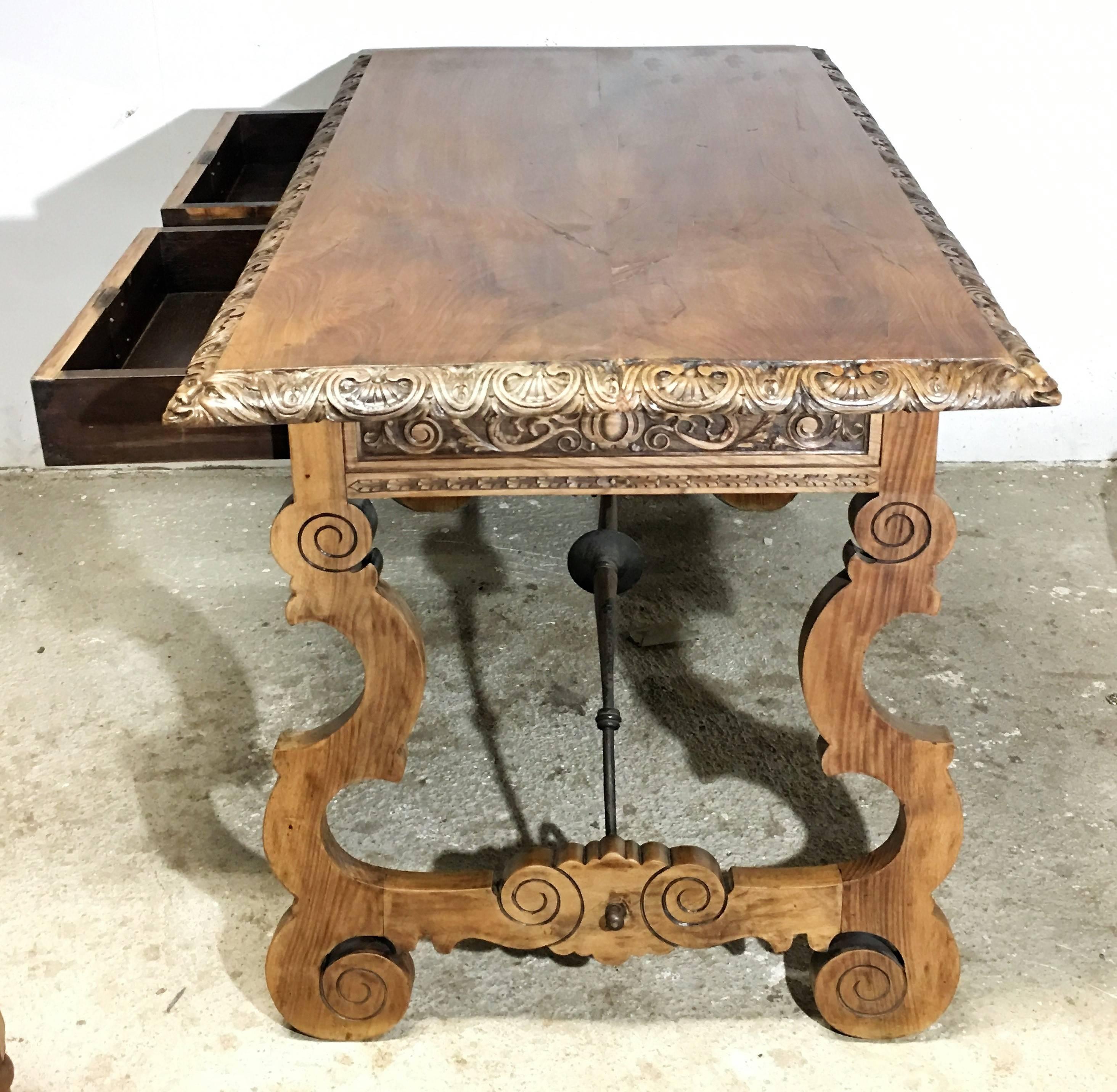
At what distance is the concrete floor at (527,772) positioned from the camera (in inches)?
55.9

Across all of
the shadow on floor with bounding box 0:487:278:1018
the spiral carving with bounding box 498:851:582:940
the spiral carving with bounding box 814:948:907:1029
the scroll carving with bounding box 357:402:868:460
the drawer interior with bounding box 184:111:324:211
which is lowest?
the shadow on floor with bounding box 0:487:278:1018

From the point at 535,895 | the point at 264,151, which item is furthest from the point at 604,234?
the point at 264,151

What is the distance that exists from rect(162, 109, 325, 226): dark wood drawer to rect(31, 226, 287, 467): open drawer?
0.36ft

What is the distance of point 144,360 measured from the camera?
1510 millimetres

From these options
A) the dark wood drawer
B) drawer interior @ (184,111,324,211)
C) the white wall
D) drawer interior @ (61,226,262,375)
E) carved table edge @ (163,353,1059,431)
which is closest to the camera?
carved table edge @ (163,353,1059,431)

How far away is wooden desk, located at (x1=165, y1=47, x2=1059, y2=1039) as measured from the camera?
108 cm

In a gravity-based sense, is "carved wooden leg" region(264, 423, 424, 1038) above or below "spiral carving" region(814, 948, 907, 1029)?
above

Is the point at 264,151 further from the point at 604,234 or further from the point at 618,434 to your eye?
the point at 618,434

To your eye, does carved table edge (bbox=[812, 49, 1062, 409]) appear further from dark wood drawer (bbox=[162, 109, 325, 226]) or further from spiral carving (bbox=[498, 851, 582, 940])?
dark wood drawer (bbox=[162, 109, 325, 226])

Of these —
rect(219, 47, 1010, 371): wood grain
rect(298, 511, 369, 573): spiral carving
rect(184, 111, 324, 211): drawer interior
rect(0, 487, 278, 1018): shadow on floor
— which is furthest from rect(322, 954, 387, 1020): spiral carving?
rect(184, 111, 324, 211): drawer interior

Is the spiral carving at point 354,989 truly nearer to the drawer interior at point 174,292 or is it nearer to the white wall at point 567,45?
the drawer interior at point 174,292

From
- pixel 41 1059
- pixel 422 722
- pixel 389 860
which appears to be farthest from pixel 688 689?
pixel 41 1059

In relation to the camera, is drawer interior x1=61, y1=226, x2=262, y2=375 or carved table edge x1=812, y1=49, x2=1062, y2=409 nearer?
carved table edge x1=812, y1=49, x2=1062, y2=409

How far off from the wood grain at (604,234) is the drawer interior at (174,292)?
0.55ft
